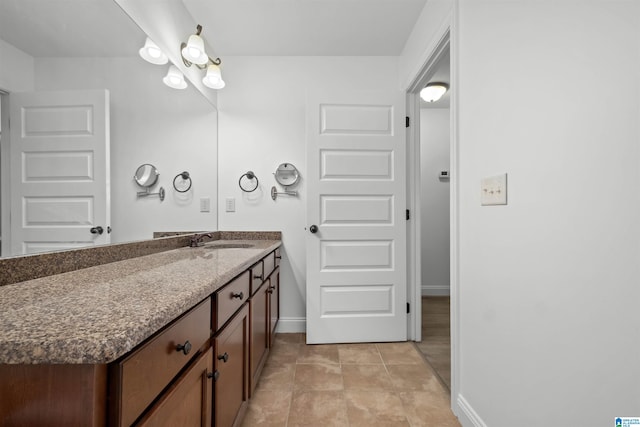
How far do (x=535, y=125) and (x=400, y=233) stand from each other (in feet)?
4.82

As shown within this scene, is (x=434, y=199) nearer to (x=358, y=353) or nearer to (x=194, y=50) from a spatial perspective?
(x=358, y=353)

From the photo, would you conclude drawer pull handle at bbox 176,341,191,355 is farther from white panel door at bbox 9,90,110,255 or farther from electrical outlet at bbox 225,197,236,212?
Answer: electrical outlet at bbox 225,197,236,212

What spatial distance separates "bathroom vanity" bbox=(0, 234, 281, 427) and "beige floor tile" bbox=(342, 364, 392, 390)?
2.41ft

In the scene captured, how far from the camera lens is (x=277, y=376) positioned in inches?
72.4

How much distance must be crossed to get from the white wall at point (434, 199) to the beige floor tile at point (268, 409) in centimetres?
260

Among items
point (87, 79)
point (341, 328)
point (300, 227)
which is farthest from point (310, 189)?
point (87, 79)

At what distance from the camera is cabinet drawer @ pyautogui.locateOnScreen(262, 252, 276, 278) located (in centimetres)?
189

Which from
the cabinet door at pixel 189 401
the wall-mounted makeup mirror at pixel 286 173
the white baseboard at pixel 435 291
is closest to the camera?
the cabinet door at pixel 189 401

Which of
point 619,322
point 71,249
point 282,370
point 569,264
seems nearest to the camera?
point 619,322

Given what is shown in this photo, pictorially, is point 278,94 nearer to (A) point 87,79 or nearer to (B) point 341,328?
(A) point 87,79

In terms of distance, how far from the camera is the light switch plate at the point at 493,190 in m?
1.10

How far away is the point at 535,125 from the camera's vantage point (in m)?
0.96

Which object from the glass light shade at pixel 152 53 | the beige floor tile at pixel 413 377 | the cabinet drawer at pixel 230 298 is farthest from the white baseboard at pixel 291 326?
the glass light shade at pixel 152 53

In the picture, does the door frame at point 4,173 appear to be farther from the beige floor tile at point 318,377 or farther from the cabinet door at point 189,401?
the beige floor tile at point 318,377
